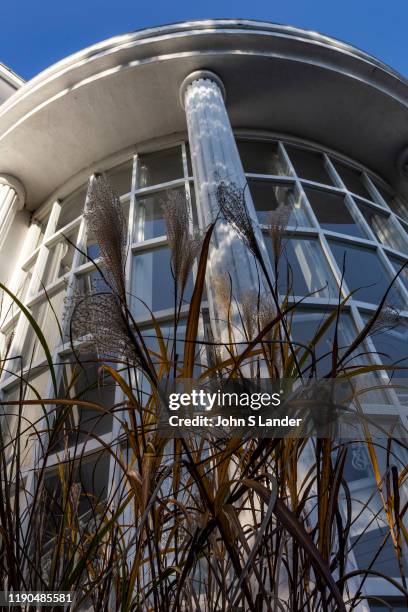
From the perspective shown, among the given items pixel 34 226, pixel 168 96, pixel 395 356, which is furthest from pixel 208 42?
pixel 395 356

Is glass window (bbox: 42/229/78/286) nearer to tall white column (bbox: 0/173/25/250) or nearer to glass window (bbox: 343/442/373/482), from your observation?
tall white column (bbox: 0/173/25/250)

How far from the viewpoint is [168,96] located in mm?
3812

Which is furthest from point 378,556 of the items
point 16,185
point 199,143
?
point 16,185

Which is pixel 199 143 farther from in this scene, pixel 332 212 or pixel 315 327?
pixel 315 327

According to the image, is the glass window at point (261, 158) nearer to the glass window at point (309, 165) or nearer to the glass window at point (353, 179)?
Answer: the glass window at point (309, 165)

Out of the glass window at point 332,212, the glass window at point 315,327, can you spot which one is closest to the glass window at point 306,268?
the glass window at point 315,327

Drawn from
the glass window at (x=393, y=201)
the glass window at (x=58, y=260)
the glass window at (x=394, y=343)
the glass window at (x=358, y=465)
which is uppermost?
the glass window at (x=393, y=201)

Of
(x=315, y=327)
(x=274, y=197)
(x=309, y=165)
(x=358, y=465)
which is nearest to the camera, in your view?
(x=358, y=465)

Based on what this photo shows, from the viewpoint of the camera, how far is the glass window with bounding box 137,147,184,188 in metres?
3.74

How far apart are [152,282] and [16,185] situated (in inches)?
101

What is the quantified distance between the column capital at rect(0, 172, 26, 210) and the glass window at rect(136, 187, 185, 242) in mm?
1641

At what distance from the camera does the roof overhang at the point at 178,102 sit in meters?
3.68

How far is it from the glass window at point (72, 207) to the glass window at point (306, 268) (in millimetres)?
2310

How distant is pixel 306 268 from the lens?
276cm
